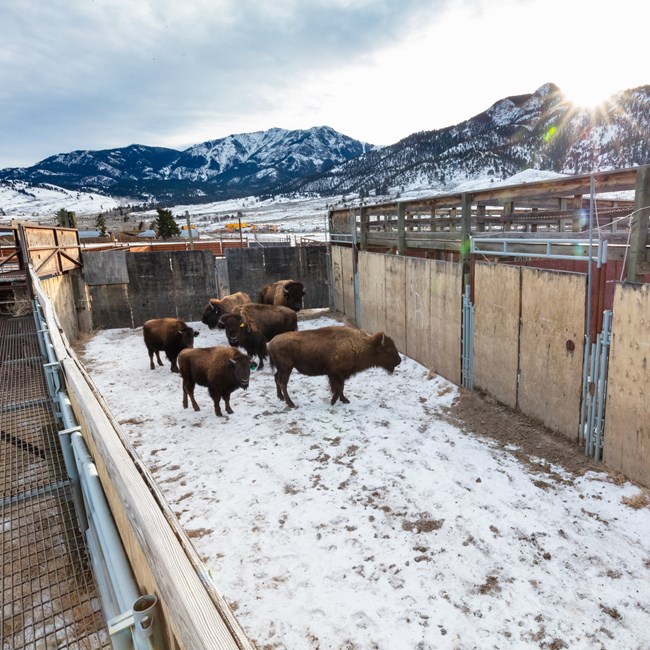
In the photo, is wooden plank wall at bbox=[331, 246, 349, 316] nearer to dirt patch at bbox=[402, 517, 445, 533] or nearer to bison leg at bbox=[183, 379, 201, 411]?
bison leg at bbox=[183, 379, 201, 411]

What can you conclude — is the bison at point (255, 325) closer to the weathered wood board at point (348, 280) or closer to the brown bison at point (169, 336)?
the brown bison at point (169, 336)

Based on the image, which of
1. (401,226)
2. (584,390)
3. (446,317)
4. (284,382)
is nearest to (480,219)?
(446,317)

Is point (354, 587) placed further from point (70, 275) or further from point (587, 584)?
point (70, 275)

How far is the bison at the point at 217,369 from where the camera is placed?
281 inches

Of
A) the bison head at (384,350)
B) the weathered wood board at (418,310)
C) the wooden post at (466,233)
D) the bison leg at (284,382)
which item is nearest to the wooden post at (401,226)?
the weathered wood board at (418,310)

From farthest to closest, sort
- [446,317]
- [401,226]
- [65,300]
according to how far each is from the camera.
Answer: [65,300], [401,226], [446,317]

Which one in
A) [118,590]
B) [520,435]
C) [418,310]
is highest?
[118,590]

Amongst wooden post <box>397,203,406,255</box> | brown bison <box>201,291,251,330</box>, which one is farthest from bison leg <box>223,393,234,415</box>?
wooden post <box>397,203,406,255</box>

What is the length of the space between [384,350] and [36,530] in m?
5.81

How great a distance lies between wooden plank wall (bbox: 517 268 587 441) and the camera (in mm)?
5609

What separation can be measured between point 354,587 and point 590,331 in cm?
418

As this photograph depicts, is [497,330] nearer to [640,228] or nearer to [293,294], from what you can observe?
[640,228]

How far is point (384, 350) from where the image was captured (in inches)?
304

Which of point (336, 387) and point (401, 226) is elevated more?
point (401, 226)
